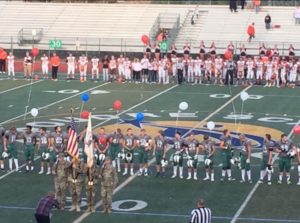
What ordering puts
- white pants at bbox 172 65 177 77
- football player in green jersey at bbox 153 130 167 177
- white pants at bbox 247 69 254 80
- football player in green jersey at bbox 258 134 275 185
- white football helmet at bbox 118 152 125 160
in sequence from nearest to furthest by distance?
football player in green jersey at bbox 258 134 275 185 → football player in green jersey at bbox 153 130 167 177 → white football helmet at bbox 118 152 125 160 → white pants at bbox 247 69 254 80 → white pants at bbox 172 65 177 77

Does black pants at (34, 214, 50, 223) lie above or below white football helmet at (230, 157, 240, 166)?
below

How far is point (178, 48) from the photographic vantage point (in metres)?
51.1

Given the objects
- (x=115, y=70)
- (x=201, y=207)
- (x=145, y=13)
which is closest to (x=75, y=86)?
(x=115, y=70)

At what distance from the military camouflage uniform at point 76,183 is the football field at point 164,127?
0.83ft

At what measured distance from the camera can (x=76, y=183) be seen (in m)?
23.2

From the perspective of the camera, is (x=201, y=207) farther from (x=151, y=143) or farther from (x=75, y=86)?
(x=75, y=86)

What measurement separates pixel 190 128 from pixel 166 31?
68.1 feet

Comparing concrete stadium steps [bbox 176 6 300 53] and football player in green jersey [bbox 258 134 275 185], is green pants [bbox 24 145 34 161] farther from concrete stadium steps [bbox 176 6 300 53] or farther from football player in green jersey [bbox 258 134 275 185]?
concrete stadium steps [bbox 176 6 300 53]

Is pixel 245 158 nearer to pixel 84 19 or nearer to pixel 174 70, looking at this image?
pixel 174 70

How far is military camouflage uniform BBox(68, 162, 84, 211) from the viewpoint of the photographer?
2316 centimetres

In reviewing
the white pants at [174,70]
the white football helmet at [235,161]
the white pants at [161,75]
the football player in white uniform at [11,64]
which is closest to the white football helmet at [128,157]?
the white football helmet at [235,161]

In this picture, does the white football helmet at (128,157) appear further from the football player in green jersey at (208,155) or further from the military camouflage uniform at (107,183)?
the military camouflage uniform at (107,183)

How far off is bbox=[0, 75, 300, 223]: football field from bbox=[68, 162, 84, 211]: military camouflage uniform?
25 cm

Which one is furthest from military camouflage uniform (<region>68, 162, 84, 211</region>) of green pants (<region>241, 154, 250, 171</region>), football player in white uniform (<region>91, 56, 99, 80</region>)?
football player in white uniform (<region>91, 56, 99, 80</region>)
